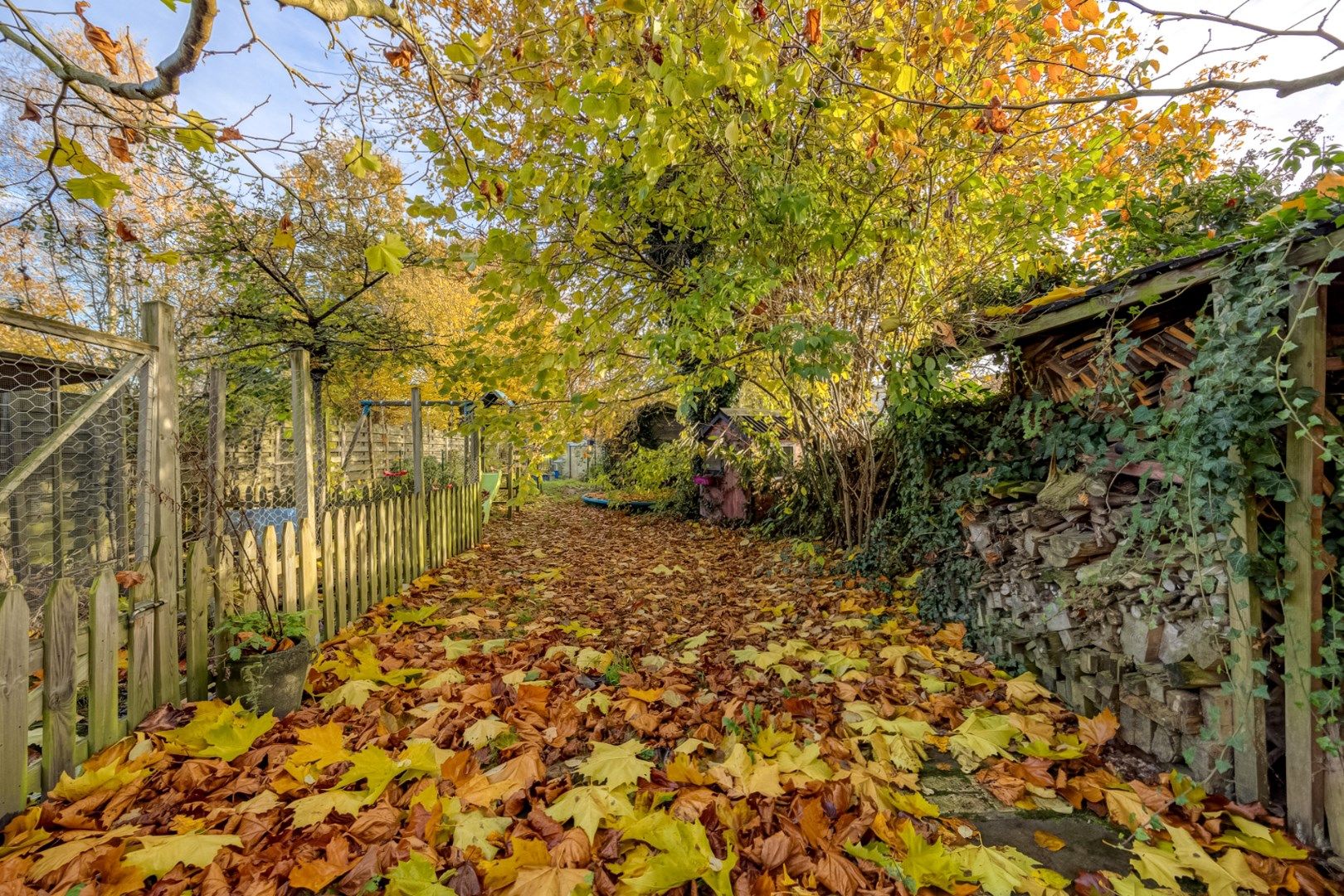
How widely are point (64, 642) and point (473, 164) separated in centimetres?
266

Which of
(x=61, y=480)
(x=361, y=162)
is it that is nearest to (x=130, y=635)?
(x=361, y=162)

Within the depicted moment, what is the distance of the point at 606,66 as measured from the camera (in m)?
2.60

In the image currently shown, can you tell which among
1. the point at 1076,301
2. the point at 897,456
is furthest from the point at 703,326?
the point at 1076,301

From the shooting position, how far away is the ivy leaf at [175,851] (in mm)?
1580

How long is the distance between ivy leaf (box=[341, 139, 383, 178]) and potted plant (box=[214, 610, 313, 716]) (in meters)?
2.18

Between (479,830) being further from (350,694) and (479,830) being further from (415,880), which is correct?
(350,694)

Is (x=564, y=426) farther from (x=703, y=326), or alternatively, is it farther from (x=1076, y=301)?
(x=1076, y=301)

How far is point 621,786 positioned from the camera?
2.01 meters

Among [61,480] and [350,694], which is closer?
[350,694]

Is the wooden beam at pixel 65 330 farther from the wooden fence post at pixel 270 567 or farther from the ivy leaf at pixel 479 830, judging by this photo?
the ivy leaf at pixel 479 830

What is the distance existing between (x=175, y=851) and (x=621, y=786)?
1.32m

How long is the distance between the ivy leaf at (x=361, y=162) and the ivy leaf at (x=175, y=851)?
2.41 metres

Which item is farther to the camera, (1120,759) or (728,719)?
(728,719)

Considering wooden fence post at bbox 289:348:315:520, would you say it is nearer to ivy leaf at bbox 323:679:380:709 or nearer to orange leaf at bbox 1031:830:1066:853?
ivy leaf at bbox 323:679:380:709
